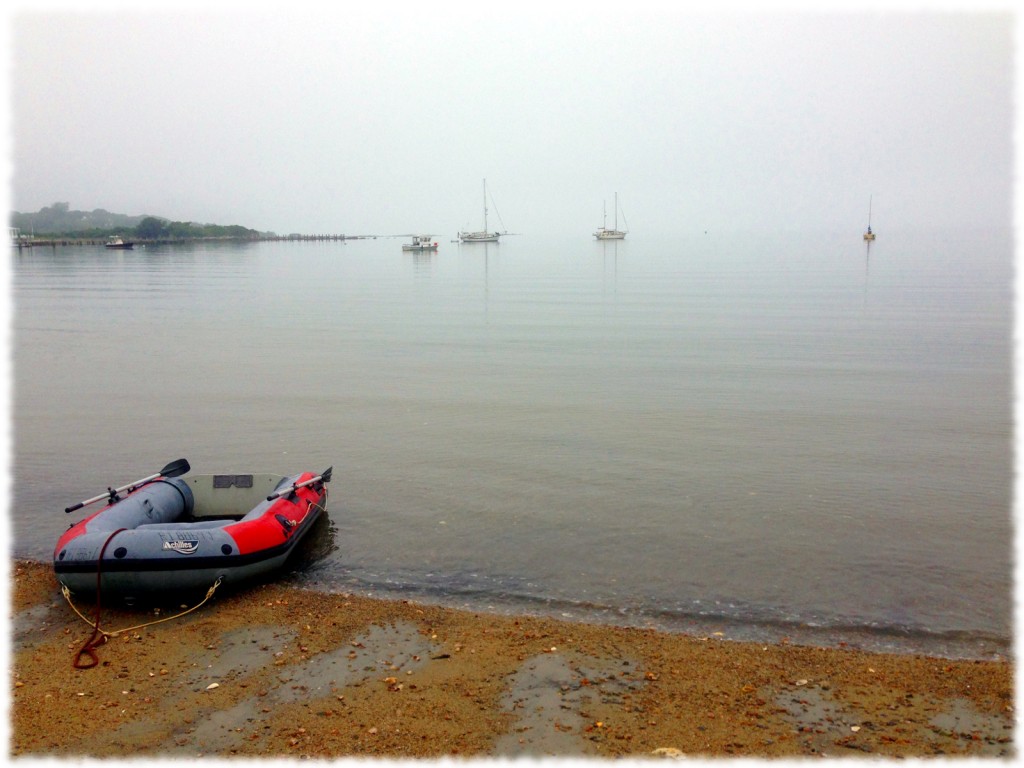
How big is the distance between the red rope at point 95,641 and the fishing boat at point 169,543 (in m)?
0.02

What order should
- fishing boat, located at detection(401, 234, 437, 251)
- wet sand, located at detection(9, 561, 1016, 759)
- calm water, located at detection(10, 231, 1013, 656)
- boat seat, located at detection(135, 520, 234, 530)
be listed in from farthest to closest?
fishing boat, located at detection(401, 234, 437, 251)
calm water, located at detection(10, 231, 1013, 656)
boat seat, located at detection(135, 520, 234, 530)
wet sand, located at detection(9, 561, 1016, 759)

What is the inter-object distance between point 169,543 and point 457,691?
4.10 meters

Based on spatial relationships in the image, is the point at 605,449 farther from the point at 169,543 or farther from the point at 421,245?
the point at 421,245

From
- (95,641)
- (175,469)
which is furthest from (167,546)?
(175,469)

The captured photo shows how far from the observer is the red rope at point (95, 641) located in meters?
8.14

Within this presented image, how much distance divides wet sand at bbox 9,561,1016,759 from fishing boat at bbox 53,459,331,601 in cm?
36

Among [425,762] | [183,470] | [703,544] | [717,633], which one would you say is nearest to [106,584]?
[183,470]

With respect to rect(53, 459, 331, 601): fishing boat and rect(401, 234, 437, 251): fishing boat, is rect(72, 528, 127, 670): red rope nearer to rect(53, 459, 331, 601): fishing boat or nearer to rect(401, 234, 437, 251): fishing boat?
rect(53, 459, 331, 601): fishing boat

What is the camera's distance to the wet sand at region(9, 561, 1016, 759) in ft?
22.0

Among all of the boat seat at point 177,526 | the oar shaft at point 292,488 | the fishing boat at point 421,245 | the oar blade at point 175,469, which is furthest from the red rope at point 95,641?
the fishing boat at point 421,245

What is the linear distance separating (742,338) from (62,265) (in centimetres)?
8233

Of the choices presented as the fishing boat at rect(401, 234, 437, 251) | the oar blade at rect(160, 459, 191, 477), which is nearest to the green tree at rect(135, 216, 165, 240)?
the fishing boat at rect(401, 234, 437, 251)

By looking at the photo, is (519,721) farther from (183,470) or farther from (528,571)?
(183,470)

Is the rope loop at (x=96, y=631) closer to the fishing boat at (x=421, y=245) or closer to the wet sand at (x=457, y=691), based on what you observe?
the wet sand at (x=457, y=691)
